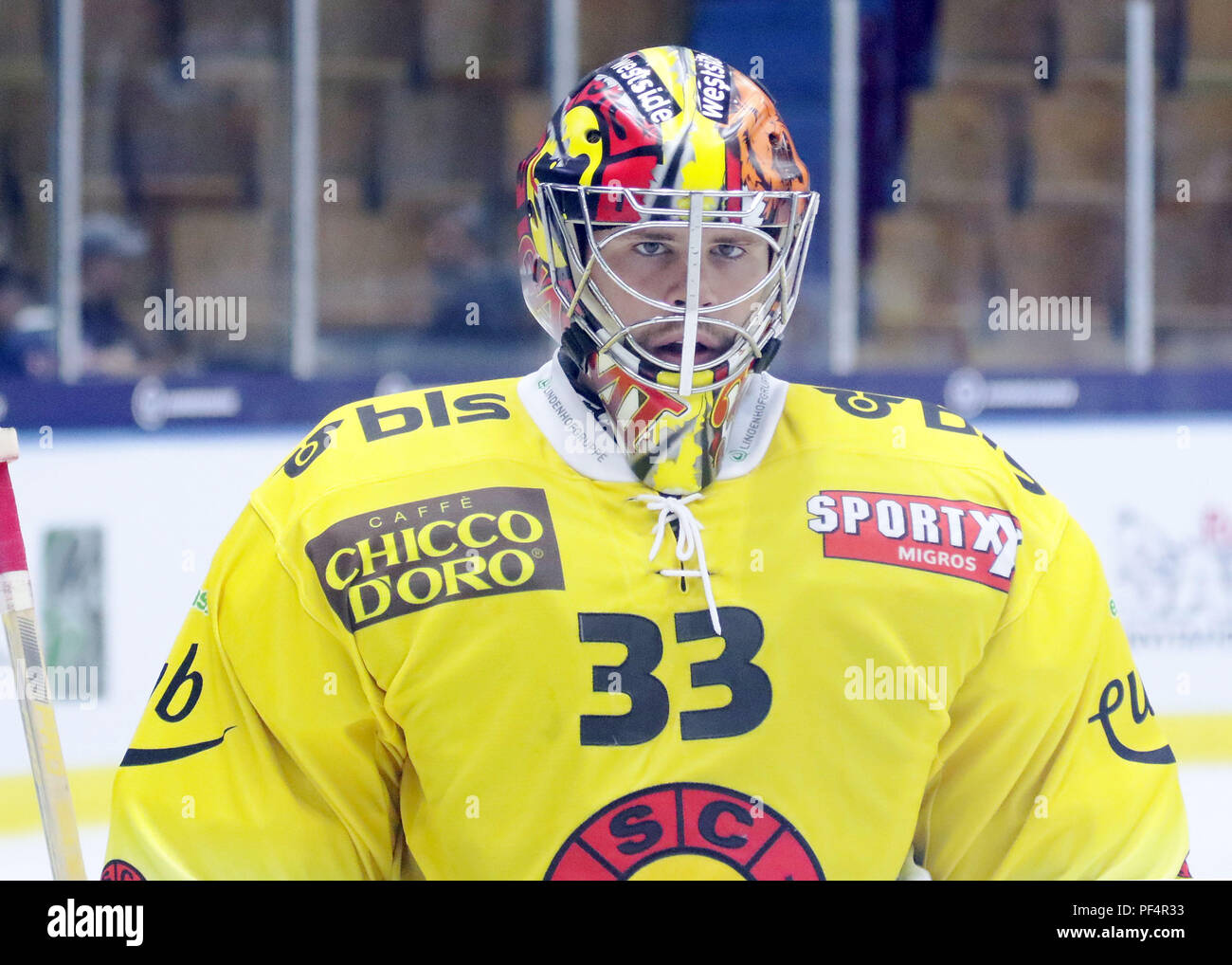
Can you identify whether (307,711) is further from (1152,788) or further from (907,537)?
(1152,788)

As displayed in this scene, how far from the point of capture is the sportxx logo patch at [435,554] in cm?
126

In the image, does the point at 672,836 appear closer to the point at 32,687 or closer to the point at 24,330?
the point at 32,687

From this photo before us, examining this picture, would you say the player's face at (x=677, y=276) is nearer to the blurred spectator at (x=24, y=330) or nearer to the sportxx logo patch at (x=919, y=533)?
the sportxx logo patch at (x=919, y=533)

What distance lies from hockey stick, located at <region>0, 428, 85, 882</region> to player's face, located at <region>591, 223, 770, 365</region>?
59 cm

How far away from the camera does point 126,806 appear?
131cm

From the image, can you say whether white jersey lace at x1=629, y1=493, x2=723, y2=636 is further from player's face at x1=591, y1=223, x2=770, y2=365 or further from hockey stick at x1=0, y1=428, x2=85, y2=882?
hockey stick at x1=0, y1=428, x2=85, y2=882

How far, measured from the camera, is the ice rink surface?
2326 millimetres

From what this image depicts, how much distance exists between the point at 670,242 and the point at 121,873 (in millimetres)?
758

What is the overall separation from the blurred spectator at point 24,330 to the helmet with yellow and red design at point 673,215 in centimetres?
189

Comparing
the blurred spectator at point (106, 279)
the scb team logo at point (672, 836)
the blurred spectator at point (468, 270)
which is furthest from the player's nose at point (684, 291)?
the blurred spectator at point (106, 279)

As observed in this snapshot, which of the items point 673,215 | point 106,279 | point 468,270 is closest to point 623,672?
point 673,215

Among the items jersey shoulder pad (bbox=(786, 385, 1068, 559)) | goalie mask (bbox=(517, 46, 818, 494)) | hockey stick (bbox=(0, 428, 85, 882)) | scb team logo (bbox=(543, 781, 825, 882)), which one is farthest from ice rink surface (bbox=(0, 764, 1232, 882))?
goalie mask (bbox=(517, 46, 818, 494))
